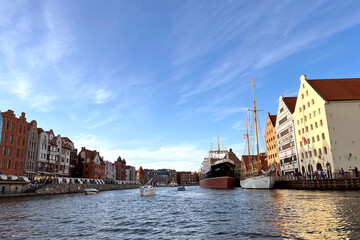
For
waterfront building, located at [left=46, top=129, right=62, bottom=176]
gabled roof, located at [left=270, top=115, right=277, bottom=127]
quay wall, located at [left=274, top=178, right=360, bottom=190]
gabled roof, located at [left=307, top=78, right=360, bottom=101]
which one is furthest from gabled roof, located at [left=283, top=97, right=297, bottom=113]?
waterfront building, located at [left=46, top=129, right=62, bottom=176]

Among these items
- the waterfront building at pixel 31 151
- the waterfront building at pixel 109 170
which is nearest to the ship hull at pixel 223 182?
the waterfront building at pixel 31 151

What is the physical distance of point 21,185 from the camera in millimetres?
62406

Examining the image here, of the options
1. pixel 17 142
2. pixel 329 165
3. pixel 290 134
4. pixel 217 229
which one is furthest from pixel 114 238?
pixel 290 134

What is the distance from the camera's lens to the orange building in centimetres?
10240

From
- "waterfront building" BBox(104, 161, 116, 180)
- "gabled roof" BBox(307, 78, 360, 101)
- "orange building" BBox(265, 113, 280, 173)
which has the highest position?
"gabled roof" BBox(307, 78, 360, 101)

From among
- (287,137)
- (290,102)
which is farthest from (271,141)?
(290,102)

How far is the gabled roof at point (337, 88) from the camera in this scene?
65562 millimetres

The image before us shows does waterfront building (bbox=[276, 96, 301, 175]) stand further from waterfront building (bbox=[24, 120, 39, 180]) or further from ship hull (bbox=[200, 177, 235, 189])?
waterfront building (bbox=[24, 120, 39, 180])

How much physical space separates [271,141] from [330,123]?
44.7 m

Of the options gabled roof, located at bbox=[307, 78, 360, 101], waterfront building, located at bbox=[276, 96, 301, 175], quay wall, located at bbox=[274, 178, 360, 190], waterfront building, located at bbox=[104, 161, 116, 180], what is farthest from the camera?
waterfront building, located at bbox=[104, 161, 116, 180]

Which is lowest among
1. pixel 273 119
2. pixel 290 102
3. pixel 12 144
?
pixel 12 144

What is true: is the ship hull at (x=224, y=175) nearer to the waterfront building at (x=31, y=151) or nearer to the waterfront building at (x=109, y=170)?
the waterfront building at (x=31, y=151)

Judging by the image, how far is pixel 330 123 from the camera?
63.7 m

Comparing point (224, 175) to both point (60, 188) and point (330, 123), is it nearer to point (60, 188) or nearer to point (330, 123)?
point (330, 123)
